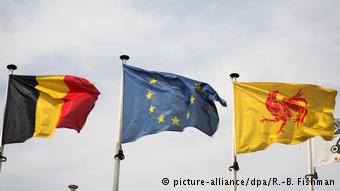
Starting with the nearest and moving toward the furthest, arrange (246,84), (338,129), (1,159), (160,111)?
(1,159)
(160,111)
(246,84)
(338,129)

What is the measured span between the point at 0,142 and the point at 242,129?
29.4ft

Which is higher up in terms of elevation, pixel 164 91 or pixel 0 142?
pixel 164 91

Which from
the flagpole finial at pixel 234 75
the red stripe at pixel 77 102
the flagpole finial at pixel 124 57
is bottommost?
the red stripe at pixel 77 102

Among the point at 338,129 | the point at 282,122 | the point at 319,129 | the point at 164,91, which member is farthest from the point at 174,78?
the point at 338,129

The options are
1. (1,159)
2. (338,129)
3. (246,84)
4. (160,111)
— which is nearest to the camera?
(1,159)

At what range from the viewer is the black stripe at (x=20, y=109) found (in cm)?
2181

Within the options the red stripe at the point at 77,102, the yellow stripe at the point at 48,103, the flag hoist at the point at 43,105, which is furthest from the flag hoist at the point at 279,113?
the yellow stripe at the point at 48,103

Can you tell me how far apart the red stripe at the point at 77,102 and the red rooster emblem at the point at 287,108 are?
6659 mm

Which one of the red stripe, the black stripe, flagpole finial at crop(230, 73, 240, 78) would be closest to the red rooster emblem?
flagpole finial at crop(230, 73, 240, 78)

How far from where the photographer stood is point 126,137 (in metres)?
21.9

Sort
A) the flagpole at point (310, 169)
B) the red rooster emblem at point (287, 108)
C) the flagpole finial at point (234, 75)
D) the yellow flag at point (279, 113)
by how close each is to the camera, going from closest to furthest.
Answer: the yellow flag at point (279, 113) < the red rooster emblem at point (287, 108) < the flagpole finial at point (234, 75) < the flagpole at point (310, 169)

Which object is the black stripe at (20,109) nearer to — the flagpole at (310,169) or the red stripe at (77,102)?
the red stripe at (77,102)

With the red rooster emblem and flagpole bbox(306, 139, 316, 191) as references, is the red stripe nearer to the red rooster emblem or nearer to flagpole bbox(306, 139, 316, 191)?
the red rooster emblem

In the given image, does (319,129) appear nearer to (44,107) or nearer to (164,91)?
(164,91)
